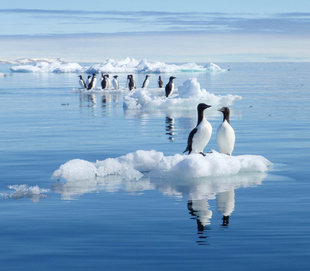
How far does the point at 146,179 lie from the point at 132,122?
12864 mm

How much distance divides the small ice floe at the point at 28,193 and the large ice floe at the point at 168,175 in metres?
0.31

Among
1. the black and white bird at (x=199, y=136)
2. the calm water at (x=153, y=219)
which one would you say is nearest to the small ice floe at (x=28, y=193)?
the calm water at (x=153, y=219)

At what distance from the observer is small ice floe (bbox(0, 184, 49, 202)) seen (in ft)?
32.5

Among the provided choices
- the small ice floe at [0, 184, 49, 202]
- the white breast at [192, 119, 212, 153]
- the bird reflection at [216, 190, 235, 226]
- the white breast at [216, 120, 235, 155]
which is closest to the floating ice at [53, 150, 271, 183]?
the white breast at [216, 120, 235, 155]

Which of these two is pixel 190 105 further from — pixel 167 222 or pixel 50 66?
pixel 50 66

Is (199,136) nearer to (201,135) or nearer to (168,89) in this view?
(201,135)

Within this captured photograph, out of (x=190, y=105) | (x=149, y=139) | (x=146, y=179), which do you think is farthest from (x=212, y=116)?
(x=146, y=179)

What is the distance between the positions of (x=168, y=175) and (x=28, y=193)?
268 cm

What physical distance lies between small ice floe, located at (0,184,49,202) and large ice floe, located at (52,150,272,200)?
31cm

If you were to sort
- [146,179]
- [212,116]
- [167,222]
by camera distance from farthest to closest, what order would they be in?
[212,116], [146,179], [167,222]

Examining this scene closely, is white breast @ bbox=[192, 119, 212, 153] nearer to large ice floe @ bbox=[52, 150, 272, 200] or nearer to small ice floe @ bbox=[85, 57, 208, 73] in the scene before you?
large ice floe @ bbox=[52, 150, 272, 200]

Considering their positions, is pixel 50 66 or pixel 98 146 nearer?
pixel 98 146

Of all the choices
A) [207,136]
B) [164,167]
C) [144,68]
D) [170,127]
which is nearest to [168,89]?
[170,127]

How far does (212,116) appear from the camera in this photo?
90.5 feet
